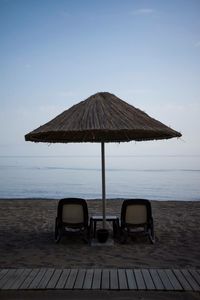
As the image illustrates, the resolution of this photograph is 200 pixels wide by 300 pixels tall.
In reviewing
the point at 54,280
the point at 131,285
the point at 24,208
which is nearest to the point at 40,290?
the point at 54,280

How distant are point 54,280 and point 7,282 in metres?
0.48

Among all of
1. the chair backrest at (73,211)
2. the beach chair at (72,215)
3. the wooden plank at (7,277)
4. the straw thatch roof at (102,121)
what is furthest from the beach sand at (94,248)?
the straw thatch roof at (102,121)

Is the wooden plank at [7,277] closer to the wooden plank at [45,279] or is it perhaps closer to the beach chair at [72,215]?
the wooden plank at [45,279]

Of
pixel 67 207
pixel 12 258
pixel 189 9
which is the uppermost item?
pixel 189 9

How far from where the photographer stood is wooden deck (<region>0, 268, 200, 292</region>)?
392 cm

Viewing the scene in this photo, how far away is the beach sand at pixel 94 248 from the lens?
5.47 meters

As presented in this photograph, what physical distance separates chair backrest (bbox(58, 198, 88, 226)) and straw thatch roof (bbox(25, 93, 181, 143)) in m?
1.17

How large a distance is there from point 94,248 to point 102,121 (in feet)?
6.83

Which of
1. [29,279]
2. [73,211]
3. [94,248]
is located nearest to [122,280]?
[29,279]

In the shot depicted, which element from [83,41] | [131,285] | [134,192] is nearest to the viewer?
[131,285]

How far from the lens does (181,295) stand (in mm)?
3736

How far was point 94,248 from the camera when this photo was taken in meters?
6.45

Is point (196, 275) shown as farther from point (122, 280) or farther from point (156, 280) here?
point (122, 280)

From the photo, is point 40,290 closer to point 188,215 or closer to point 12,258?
point 12,258
